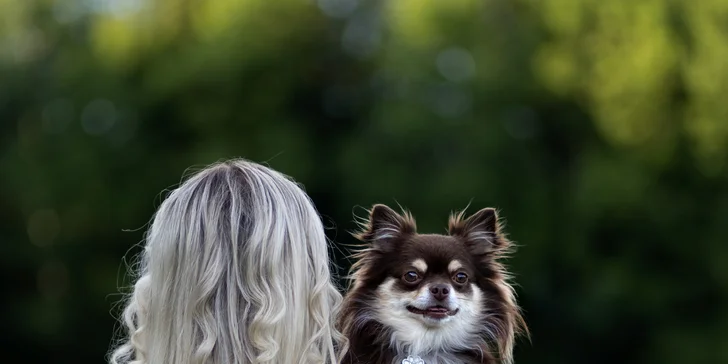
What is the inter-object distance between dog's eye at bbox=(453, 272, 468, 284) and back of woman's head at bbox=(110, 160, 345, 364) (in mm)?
1248

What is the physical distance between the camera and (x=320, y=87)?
16516 millimetres

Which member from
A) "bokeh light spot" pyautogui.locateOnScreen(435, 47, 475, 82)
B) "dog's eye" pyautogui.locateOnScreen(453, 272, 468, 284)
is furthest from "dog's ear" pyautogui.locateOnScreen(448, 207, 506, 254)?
"bokeh light spot" pyautogui.locateOnScreen(435, 47, 475, 82)

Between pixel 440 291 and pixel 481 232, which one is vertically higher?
pixel 481 232

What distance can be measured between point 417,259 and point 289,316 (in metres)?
1.33

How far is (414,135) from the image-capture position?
15102 millimetres

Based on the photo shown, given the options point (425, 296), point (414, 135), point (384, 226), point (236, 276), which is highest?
point (236, 276)

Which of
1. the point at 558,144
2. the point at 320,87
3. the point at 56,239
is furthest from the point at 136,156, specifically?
the point at 558,144

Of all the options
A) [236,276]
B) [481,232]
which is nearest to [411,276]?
[481,232]

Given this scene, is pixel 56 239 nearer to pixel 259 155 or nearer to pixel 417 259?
pixel 259 155

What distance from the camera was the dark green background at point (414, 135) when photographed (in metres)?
14.5

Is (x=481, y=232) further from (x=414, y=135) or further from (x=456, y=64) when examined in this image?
(x=456, y=64)

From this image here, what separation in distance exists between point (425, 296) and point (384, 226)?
1.14 feet

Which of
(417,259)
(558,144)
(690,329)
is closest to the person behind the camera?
(417,259)

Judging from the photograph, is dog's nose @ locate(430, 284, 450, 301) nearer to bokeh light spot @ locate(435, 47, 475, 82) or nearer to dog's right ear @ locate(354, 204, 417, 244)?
dog's right ear @ locate(354, 204, 417, 244)
